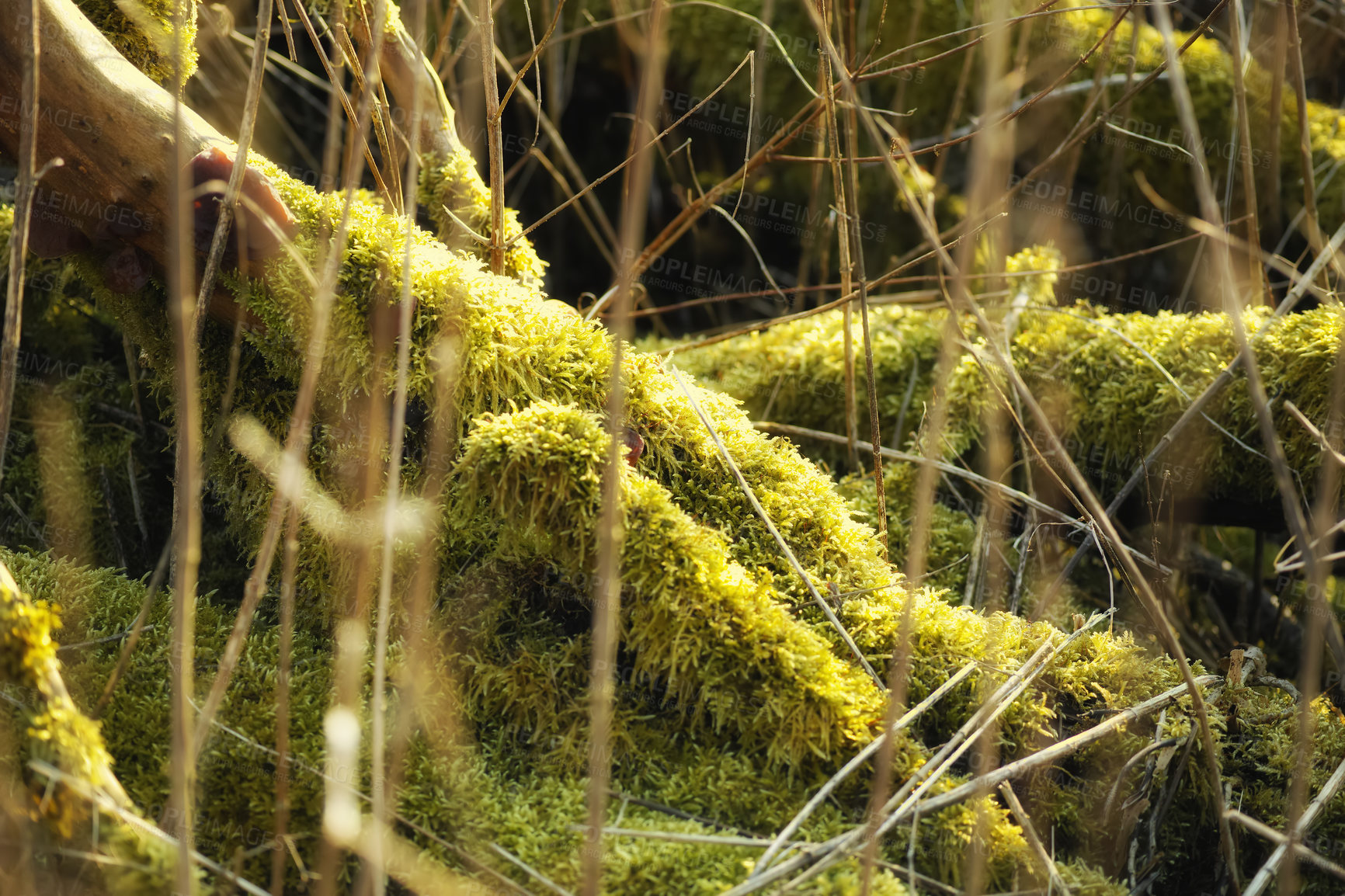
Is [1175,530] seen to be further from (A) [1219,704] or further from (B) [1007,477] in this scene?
(A) [1219,704]

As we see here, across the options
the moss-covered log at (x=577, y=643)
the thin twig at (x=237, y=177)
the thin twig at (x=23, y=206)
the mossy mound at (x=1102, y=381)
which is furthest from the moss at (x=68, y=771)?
the mossy mound at (x=1102, y=381)

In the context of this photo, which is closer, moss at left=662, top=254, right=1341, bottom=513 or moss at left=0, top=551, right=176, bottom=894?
moss at left=0, top=551, right=176, bottom=894

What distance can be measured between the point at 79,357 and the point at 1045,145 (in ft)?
11.7

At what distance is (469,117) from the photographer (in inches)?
93.6

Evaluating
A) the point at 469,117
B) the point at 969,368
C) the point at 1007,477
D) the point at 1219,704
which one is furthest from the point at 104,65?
the point at 1219,704

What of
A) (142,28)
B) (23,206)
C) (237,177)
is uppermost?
(142,28)

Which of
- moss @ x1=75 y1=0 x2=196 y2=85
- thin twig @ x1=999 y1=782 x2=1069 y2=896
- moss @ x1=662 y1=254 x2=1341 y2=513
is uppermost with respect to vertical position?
moss @ x1=75 y1=0 x2=196 y2=85

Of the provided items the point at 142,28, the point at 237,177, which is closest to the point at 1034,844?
the point at 237,177

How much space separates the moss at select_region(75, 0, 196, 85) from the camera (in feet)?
5.90

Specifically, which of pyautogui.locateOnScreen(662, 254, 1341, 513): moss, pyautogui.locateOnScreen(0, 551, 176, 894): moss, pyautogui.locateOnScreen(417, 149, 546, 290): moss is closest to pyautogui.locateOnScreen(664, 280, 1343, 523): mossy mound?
pyautogui.locateOnScreen(662, 254, 1341, 513): moss

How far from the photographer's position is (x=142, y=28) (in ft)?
5.96

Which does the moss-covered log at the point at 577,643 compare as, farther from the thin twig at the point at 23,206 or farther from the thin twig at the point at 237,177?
the thin twig at the point at 23,206

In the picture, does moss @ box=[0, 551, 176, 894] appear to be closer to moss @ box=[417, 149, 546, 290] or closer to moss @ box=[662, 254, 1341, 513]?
moss @ box=[417, 149, 546, 290]

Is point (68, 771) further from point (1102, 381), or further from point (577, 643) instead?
point (1102, 381)
